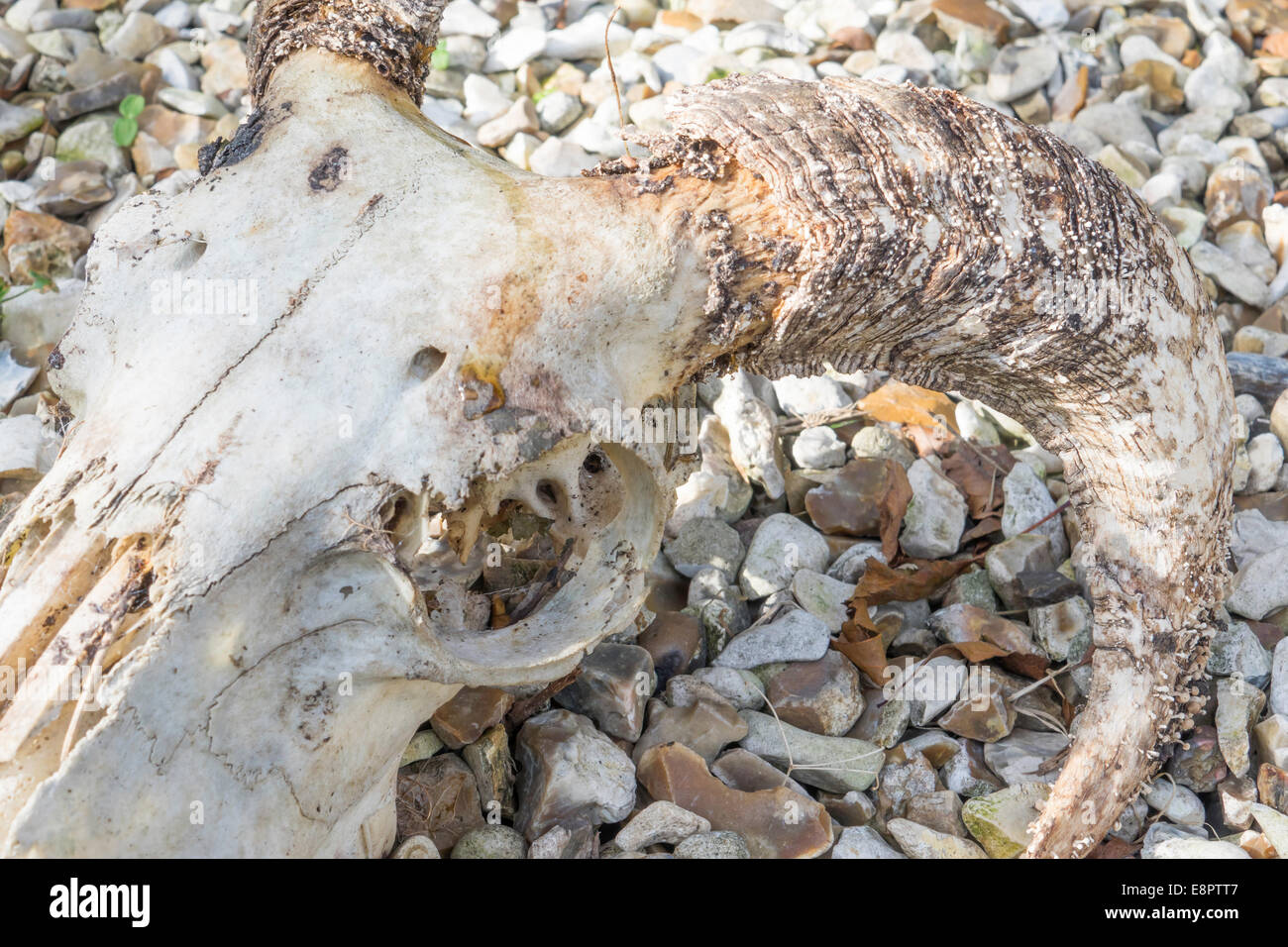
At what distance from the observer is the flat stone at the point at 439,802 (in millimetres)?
3066

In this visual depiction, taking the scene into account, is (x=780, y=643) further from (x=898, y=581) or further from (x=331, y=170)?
(x=331, y=170)

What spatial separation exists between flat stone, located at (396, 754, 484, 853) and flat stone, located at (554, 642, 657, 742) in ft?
1.33

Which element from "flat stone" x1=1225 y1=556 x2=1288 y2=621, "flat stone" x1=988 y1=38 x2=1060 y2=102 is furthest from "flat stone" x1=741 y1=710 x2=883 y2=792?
"flat stone" x1=988 y1=38 x2=1060 y2=102

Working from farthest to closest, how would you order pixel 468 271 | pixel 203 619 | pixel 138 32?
1. pixel 138 32
2. pixel 468 271
3. pixel 203 619

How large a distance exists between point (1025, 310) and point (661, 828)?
5.30ft

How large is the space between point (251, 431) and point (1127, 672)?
2296mm

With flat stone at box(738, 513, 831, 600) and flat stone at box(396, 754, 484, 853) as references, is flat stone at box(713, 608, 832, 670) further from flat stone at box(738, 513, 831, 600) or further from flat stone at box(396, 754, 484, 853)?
flat stone at box(396, 754, 484, 853)

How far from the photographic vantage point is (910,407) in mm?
4598

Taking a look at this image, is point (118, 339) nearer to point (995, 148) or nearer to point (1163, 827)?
point (995, 148)

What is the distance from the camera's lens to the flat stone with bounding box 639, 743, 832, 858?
3102mm

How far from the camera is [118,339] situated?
8.57 feet

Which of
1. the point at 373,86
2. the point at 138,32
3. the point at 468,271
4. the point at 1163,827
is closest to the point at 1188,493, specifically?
the point at 1163,827

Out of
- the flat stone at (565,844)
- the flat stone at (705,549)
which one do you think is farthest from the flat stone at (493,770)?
the flat stone at (705,549)

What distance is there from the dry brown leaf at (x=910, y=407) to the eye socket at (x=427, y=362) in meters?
2.47
